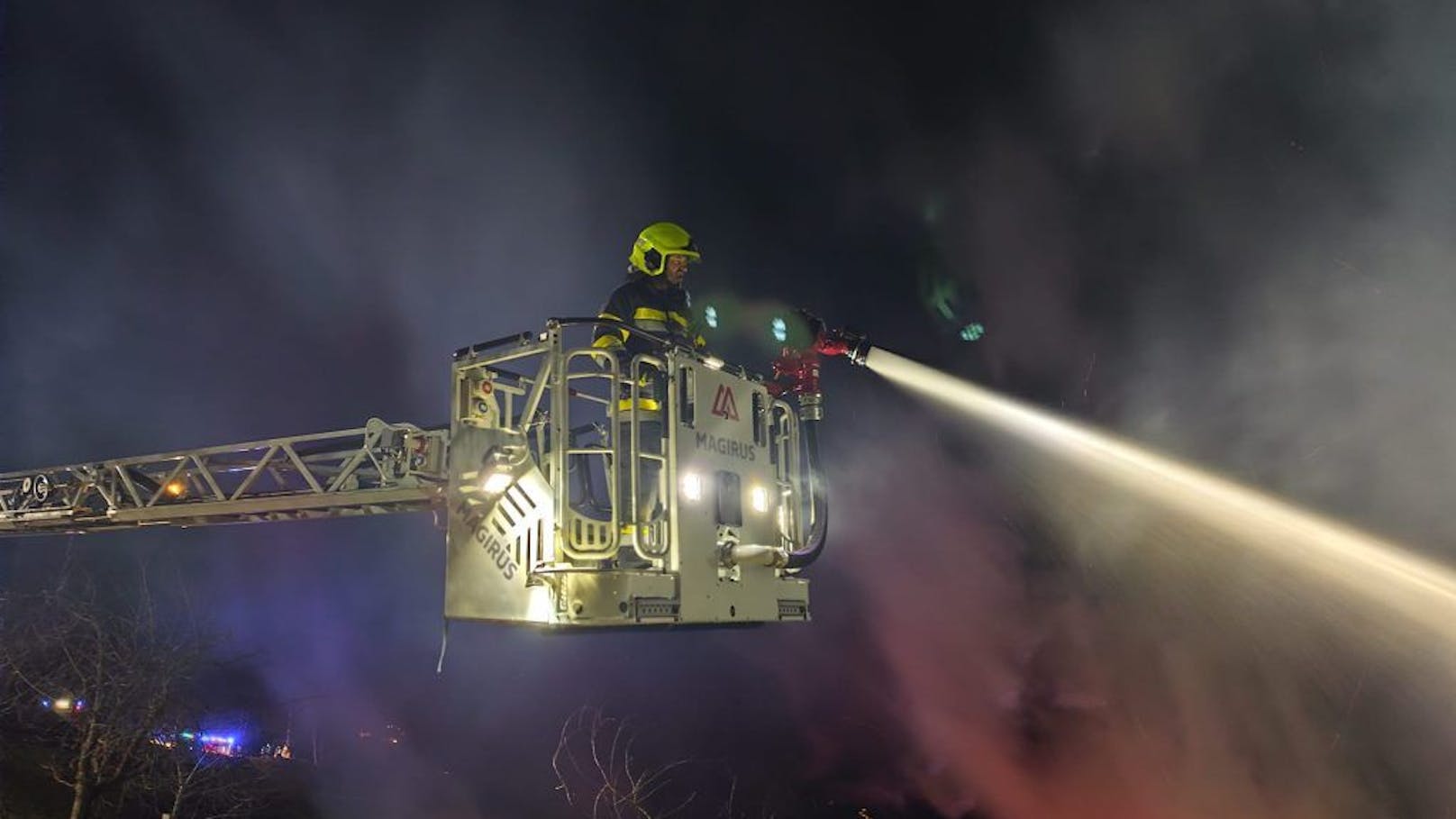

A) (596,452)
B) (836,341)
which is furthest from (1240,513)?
(596,452)

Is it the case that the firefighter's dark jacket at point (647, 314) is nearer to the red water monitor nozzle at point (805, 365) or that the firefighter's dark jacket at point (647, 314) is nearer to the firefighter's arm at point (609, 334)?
the firefighter's arm at point (609, 334)

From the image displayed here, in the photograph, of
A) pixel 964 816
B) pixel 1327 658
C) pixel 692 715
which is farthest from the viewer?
pixel 692 715

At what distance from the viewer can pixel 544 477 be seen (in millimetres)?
5211

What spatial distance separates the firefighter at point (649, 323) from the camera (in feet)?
18.1

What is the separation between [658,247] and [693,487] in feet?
6.87

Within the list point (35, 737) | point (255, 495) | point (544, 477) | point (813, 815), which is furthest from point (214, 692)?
point (544, 477)

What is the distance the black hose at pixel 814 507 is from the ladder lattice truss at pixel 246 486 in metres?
2.82

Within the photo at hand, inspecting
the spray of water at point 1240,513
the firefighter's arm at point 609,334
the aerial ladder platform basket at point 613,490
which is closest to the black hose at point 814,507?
the aerial ladder platform basket at point 613,490

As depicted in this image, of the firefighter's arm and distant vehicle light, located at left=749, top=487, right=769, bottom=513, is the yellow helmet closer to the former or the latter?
the firefighter's arm

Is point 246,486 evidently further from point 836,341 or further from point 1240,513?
point 1240,513

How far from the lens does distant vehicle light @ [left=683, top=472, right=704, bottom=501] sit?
5418 mm

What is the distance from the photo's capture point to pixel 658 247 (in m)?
6.45

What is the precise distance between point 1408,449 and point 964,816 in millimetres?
25972

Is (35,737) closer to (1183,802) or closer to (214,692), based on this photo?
(214,692)
